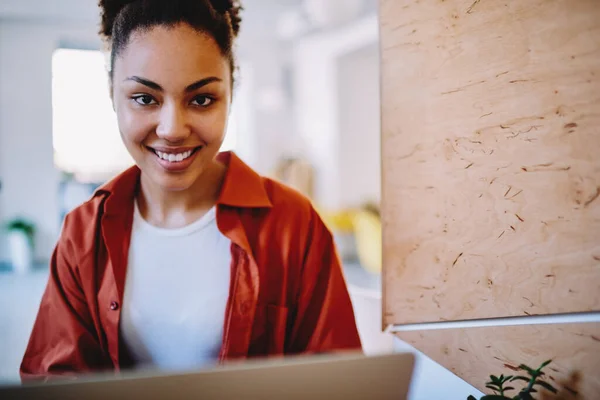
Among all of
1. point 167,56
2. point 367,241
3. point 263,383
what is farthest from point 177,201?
point 367,241

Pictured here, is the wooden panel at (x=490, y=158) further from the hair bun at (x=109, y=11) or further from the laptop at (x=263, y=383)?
the hair bun at (x=109, y=11)

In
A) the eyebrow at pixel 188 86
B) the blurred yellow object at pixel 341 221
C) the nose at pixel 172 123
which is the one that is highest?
the eyebrow at pixel 188 86

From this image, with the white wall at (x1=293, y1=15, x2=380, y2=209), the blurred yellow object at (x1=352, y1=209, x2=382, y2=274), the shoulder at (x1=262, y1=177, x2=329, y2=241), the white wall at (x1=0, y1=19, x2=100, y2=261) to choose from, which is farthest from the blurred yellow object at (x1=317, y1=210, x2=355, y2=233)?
the white wall at (x1=0, y1=19, x2=100, y2=261)

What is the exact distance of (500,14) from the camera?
113 cm

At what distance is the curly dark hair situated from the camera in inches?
45.1

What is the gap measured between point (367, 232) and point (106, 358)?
1223mm

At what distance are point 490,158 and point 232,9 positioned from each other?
65cm

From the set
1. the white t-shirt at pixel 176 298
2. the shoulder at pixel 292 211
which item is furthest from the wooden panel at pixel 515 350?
the white t-shirt at pixel 176 298

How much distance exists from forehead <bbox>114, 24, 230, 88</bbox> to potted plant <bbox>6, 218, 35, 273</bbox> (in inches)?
19.8

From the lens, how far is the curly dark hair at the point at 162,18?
3.76ft

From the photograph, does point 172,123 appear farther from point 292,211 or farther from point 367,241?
point 367,241

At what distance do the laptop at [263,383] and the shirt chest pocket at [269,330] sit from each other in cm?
46

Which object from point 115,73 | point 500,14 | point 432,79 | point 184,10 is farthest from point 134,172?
point 500,14

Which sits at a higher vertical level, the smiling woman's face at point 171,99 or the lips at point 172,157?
the smiling woman's face at point 171,99
